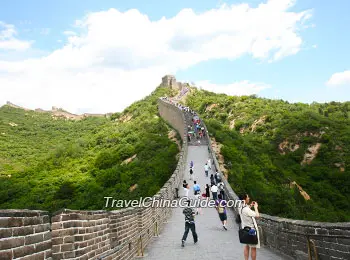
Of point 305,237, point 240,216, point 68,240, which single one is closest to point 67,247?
point 68,240

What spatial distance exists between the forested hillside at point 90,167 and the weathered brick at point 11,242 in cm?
1955

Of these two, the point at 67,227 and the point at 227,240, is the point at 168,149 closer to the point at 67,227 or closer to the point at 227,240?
the point at 227,240

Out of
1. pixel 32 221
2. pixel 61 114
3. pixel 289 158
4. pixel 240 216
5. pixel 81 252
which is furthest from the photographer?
pixel 61 114

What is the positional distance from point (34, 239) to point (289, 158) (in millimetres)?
36554

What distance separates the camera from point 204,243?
893cm

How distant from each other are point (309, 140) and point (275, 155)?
3998 millimetres

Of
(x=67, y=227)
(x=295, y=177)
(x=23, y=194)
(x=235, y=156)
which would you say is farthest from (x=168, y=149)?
(x=67, y=227)

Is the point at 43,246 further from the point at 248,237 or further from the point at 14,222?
the point at 248,237

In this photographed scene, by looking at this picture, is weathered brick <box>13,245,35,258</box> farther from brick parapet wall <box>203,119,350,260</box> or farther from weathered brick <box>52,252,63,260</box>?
brick parapet wall <box>203,119,350,260</box>

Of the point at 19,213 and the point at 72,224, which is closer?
the point at 19,213

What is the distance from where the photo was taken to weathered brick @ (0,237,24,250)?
2.92 meters

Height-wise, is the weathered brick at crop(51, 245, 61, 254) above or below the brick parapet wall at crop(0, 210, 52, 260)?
below

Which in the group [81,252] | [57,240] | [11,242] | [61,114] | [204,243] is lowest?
[204,243]

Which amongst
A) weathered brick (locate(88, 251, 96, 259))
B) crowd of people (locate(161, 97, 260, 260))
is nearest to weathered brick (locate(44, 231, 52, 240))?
weathered brick (locate(88, 251, 96, 259))
